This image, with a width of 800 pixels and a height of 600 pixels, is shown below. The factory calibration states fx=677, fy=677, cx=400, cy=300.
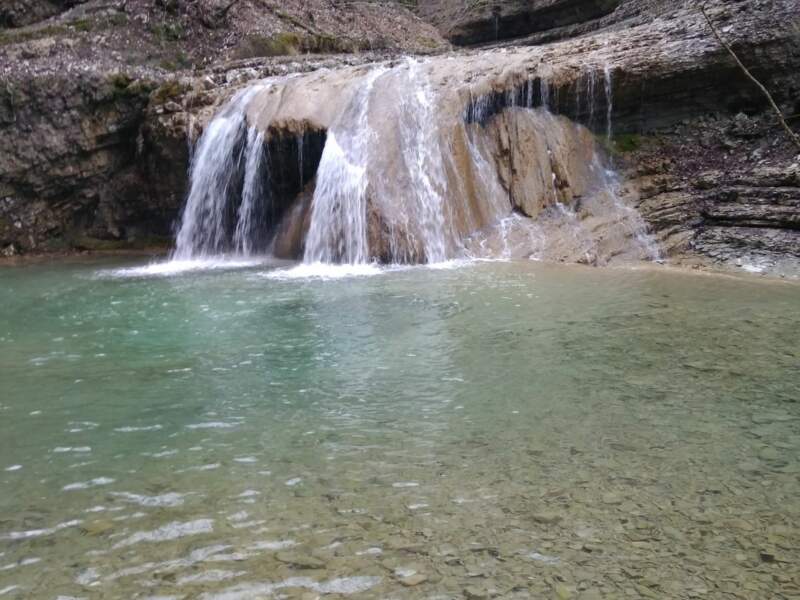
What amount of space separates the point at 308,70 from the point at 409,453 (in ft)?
40.0

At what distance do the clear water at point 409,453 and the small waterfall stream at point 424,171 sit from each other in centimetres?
364

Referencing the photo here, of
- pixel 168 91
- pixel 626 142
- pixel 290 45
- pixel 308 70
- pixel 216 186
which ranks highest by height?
pixel 290 45

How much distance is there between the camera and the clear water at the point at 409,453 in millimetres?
2592

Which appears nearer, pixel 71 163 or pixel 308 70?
pixel 71 163

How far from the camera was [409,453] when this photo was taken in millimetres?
3637

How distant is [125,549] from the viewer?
9.08 ft

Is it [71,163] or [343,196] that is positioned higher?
[71,163]

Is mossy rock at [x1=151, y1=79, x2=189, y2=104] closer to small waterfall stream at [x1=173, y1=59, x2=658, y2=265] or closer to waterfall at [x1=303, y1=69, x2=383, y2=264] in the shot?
small waterfall stream at [x1=173, y1=59, x2=658, y2=265]

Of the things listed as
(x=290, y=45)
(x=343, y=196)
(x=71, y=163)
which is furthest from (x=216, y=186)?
(x=290, y=45)

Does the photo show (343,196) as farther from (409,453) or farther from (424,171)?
(409,453)

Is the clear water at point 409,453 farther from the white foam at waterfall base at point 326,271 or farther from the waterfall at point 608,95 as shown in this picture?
the waterfall at point 608,95

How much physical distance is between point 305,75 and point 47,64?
5.59 meters

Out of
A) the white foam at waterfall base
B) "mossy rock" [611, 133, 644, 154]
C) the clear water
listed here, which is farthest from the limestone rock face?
"mossy rock" [611, 133, 644, 154]

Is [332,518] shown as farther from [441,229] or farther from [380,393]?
[441,229]
